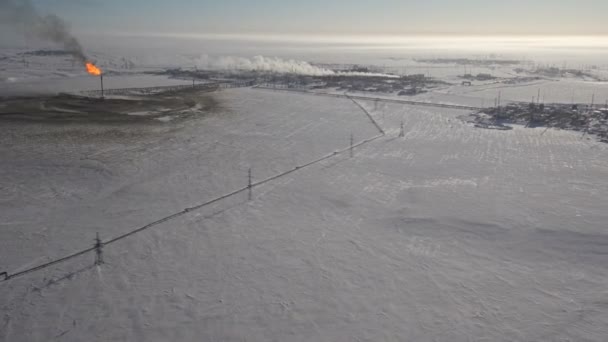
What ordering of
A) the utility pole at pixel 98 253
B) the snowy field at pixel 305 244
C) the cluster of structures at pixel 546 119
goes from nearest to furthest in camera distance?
the snowy field at pixel 305 244, the utility pole at pixel 98 253, the cluster of structures at pixel 546 119

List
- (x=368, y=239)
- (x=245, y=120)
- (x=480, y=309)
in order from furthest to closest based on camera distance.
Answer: (x=245, y=120), (x=368, y=239), (x=480, y=309)

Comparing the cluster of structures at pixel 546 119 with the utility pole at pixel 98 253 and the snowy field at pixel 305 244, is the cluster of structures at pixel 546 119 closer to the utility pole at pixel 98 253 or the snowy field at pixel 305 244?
the snowy field at pixel 305 244

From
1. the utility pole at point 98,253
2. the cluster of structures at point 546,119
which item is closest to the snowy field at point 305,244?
the utility pole at point 98,253

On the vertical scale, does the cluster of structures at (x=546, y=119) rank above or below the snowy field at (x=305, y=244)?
above

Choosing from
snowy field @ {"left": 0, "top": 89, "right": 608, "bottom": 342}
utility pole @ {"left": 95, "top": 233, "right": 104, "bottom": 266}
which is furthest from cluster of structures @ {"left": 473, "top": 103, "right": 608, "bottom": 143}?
utility pole @ {"left": 95, "top": 233, "right": 104, "bottom": 266}

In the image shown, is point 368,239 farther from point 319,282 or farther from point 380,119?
point 380,119

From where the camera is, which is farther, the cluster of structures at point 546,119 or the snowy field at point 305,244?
the cluster of structures at point 546,119

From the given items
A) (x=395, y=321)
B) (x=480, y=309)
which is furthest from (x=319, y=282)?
(x=480, y=309)

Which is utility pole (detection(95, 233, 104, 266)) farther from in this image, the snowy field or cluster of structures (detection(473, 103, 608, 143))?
cluster of structures (detection(473, 103, 608, 143))
